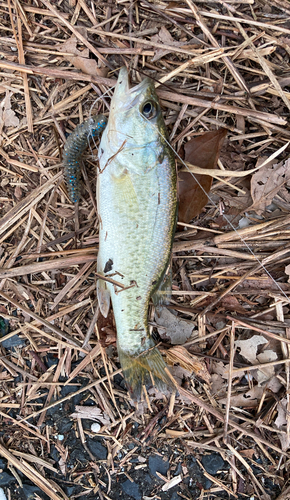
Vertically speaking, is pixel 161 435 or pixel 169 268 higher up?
pixel 169 268

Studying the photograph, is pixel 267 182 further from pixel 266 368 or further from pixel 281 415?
pixel 281 415

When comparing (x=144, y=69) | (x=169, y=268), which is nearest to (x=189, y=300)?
(x=169, y=268)

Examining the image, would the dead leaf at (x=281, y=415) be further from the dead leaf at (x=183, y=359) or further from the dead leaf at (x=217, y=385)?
the dead leaf at (x=183, y=359)

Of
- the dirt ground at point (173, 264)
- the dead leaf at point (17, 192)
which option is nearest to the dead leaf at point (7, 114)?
the dirt ground at point (173, 264)

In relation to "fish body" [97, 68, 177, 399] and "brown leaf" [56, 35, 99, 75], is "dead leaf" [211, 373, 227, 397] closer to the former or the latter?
"fish body" [97, 68, 177, 399]

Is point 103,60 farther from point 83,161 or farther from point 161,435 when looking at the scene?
point 161,435

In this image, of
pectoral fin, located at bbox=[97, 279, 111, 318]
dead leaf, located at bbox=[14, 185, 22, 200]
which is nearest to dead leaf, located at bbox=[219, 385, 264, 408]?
pectoral fin, located at bbox=[97, 279, 111, 318]

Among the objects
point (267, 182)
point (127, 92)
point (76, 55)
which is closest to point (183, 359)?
point (267, 182)
